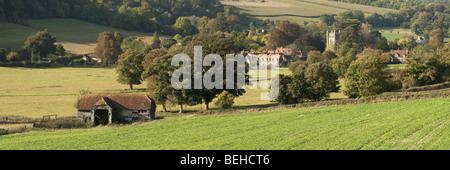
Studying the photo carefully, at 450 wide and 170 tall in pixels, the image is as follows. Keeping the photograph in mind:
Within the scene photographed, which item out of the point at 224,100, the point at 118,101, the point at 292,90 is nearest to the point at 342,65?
the point at 292,90

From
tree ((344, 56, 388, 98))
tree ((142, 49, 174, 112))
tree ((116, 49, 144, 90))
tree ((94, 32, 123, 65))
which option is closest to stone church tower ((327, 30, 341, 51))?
tree ((94, 32, 123, 65))

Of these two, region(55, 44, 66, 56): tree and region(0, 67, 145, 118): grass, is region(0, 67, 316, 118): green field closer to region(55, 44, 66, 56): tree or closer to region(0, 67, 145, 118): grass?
region(0, 67, 145, 118): grass

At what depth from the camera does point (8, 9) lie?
162250mm

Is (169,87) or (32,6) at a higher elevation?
(32,6)

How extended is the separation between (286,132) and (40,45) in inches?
3846

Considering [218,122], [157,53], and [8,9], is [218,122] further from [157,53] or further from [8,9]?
[8,9]

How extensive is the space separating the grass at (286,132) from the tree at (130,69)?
3292cm

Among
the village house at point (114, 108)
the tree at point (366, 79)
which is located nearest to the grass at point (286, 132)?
the village house at point (114, 108)

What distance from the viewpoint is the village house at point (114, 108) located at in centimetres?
5772

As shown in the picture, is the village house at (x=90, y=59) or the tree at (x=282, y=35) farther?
the tree at (x=282, y=35)

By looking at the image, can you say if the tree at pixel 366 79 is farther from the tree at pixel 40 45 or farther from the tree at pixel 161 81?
the tree at pixel 40 45

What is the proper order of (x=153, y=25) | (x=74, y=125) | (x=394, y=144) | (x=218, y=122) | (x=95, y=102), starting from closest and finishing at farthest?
(x=394, y=144) < (x=218, y=122) < (x=74, y=125) < (x=95, y=102) < (x=153, y=25)

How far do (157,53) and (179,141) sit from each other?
57.2m

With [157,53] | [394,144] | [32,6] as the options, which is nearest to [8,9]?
[32,6]
